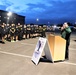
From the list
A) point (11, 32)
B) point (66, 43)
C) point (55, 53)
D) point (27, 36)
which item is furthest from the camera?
point (27, 36)

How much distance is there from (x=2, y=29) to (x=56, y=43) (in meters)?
8.90

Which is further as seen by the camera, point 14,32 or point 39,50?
point 14,32

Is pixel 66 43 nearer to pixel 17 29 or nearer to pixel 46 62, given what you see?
pixel 46 62

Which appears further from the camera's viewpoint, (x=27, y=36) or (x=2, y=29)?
(x=27, y=36)

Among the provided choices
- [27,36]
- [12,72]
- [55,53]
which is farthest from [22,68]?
[27,36]

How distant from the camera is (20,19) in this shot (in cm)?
7388

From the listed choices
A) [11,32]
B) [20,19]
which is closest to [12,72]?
[11,32]

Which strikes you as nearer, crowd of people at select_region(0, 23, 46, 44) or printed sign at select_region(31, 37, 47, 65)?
printed sign at select_region(31, 37, 47, 65)

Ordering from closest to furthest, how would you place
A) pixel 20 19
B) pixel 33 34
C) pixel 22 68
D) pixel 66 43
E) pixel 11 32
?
pixel 22 68 → pixel 66 43 → pixel 11 32 → pixel 33 34 → pixel 20 19

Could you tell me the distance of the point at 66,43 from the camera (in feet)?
30.1

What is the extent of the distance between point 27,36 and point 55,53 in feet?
47.5

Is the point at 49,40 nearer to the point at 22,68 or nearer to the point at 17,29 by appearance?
the point at 22,68

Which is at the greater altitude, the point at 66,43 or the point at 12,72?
the point at 66,43

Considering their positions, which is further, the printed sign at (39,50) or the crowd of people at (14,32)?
the crowd of people at (14,32)
